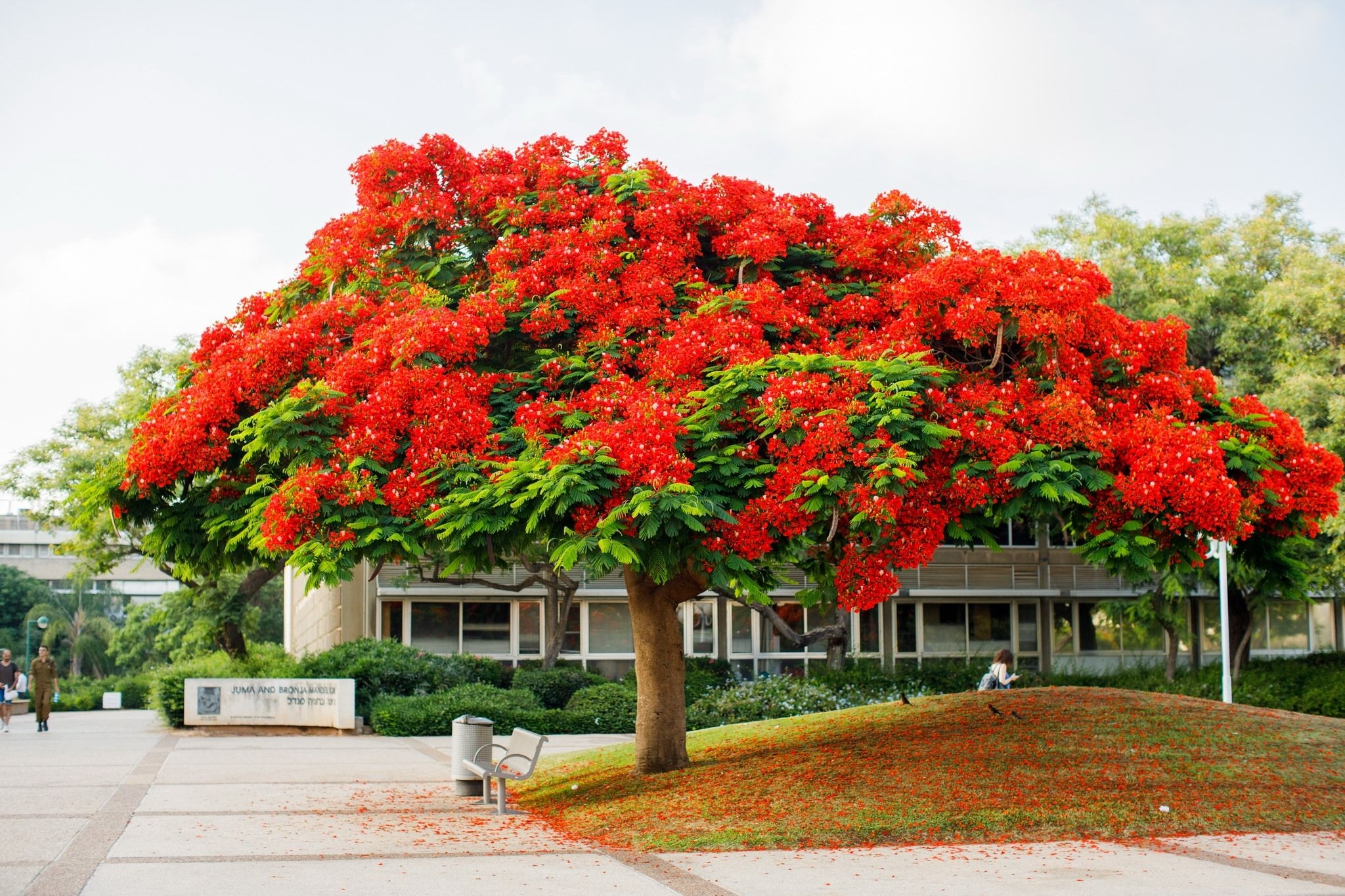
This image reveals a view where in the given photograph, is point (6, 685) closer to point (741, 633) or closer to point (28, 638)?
point (741, 633)

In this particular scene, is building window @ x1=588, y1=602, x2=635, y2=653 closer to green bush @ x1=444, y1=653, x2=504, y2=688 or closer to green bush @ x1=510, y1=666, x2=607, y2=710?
green bush @ x1=444, y1=653, x2=504, y2=688

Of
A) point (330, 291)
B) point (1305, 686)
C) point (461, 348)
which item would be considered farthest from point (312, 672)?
point (1305, 686)

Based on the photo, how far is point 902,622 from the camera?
108ft

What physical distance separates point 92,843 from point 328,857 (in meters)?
2.04

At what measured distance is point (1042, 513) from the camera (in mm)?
10898

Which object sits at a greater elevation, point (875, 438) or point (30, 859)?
point (875, 438)

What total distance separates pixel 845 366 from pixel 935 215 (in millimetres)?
3656

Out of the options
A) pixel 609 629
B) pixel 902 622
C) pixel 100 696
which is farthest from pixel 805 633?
pixel 100 696

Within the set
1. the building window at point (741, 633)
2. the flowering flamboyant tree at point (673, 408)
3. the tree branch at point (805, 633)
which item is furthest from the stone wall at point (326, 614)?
the building window at point (741, 633)

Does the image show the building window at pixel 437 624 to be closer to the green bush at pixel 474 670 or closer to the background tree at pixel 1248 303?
the green bush at pixel 474 670

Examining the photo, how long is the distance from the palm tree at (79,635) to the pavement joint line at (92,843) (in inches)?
2144

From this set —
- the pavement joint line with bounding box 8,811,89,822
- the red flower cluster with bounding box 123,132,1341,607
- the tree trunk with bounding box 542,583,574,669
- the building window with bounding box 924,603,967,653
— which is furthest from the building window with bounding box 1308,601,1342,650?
the pavement joint line with bounding box 8,811,89,822

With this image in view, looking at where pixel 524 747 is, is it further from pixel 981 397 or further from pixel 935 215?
pixel 935 215

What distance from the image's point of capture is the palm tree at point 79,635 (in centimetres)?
6525
